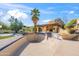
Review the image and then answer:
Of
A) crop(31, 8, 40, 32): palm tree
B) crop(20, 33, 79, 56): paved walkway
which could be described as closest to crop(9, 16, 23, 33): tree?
crop(31, 8, 40, 32): palm tree

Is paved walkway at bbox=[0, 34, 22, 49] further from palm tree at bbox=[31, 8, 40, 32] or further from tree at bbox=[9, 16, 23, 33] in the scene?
palm tree at bbox=[31, 8, 40, 32]

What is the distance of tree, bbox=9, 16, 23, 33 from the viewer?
3.15m

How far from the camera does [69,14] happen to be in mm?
3139

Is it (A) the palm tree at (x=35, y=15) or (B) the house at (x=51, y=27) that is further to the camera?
(B) the house at (x=51, y=27)

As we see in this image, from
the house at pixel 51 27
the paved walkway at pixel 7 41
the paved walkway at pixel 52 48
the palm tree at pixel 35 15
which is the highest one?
the palm tree at pixel 35 15

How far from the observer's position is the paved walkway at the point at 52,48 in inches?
122

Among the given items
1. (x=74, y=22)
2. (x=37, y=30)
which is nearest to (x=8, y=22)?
(x=37, y=30)

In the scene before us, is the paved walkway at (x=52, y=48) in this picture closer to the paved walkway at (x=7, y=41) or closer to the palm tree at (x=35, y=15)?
the paved walkway at (x=7, y=41)

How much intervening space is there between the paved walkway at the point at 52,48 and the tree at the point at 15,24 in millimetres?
320

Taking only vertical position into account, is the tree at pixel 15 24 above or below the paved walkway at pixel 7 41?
above

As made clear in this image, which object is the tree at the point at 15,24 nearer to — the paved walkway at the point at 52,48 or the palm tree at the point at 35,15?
the palm tree at the point at 35,15

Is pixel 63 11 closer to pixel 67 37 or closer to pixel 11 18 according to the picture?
pixel 67 37

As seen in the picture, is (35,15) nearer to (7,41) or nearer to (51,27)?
(51,27)

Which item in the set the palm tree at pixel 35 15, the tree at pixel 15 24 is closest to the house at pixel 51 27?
the palm tree at pixel 35 15
